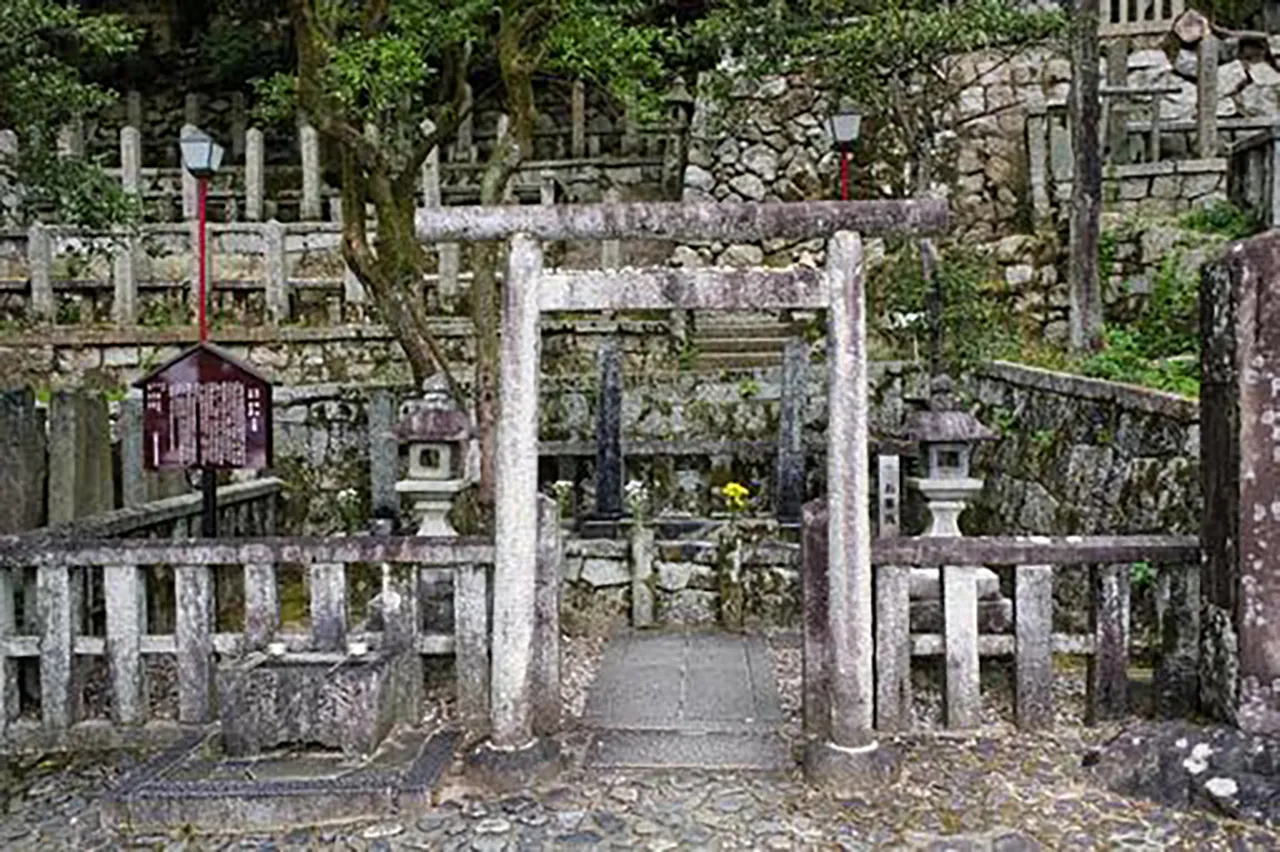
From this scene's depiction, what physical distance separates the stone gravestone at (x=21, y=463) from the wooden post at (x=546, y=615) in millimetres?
3388

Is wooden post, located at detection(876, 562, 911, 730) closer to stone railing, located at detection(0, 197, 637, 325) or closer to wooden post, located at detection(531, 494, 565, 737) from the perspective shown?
wooden post, located at detection(531, 494, 565, 737)

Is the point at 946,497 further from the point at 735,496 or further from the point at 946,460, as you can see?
the point at 735,496

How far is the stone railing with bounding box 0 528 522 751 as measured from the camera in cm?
600

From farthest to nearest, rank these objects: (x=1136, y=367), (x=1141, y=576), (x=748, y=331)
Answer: (x=748, y=331) → (x=1136, y=367) → (x=1141, y=576)

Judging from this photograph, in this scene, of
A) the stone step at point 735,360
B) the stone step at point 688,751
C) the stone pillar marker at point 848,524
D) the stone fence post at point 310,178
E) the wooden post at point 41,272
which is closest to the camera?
the stone pillar marker at point 848,524

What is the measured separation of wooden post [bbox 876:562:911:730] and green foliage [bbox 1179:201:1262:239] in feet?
33.2

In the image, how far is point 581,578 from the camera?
927cm

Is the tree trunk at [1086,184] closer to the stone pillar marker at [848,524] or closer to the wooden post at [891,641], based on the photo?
the wooden post at [891,641]

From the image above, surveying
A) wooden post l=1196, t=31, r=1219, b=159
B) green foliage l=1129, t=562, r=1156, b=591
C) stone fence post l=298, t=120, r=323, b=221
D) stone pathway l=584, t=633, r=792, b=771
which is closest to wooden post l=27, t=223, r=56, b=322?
stone fence post l=298, t=120, r=323, b=221

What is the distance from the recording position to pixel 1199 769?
5.09m

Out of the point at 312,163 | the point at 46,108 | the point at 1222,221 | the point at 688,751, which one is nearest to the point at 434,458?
the point at 688,751

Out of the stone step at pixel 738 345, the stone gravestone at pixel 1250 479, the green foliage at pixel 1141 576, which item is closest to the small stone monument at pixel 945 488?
the green foliage at pixel 1141 576

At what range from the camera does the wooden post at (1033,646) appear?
5.83 m

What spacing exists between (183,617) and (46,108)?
472 cm
